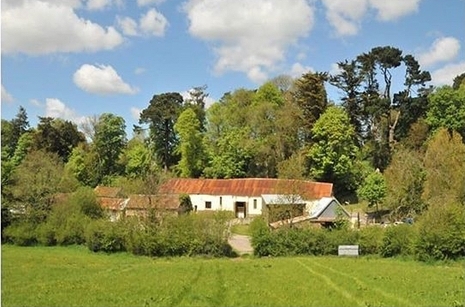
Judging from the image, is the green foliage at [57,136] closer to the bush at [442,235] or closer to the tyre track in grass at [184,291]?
the bush at [442,235]

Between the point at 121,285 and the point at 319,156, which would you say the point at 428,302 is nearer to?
the point at 121,285

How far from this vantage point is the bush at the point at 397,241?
3397 centimetres

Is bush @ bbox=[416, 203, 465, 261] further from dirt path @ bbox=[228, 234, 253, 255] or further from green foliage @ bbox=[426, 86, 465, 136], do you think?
green foliage @ bbox=[426, 86, 465, 136]

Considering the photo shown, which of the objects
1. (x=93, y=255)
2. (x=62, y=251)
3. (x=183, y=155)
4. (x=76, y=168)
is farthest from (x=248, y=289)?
(x=76, y=168)

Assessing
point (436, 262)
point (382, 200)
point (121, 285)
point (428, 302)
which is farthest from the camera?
point (382, 200)

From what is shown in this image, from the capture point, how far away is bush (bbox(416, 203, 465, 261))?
31.6 metres

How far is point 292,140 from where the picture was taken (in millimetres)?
64812

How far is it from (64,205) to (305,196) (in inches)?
802

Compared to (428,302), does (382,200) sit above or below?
above

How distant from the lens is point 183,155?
69.3 metres

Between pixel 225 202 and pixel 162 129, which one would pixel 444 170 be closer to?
pixel 225 202

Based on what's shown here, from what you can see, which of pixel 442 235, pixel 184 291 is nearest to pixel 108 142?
pixel 442 235

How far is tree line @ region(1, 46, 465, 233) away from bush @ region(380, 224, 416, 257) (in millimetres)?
12217

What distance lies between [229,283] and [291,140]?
44.5 meters
